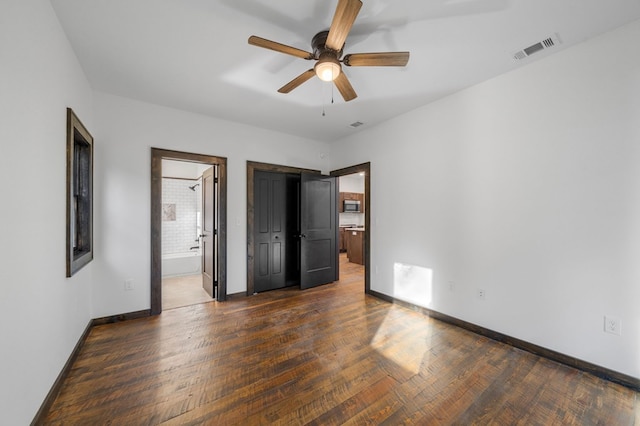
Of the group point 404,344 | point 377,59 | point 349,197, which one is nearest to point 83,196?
point 377,59

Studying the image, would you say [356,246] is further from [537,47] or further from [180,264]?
[537,47]

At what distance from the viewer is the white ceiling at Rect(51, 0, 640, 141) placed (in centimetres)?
175

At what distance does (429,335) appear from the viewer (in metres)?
2.70

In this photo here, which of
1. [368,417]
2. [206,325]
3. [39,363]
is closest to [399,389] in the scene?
[368,417]

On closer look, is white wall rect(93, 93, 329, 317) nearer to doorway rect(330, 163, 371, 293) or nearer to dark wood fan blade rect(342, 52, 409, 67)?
doorway rect(330, 163, 371, 293)

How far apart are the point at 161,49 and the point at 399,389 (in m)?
3.45

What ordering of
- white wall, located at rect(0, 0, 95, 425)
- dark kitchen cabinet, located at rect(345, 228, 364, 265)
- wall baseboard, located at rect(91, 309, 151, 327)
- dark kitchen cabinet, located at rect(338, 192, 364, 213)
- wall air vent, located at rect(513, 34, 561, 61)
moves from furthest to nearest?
1. dark kitchen cabinet, located at rect(338, 192, 364, 213)
2. dark kitchen cabinet, located at rect(345, 228, 364, 265)
3. wall baseboard, located at rect(91, 309, 151, 327)
4. wall air vent, located at rect(513, 34, 561, 61)
5. white wall, located at rect(0, 0, 95, 425)

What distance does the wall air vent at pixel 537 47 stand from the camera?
207cm

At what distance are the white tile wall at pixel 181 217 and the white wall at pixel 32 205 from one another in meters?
3.96

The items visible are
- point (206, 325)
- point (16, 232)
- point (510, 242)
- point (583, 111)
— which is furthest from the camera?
point (206, 325)

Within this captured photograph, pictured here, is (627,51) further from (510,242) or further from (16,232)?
(16,232)

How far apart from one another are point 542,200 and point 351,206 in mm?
6245

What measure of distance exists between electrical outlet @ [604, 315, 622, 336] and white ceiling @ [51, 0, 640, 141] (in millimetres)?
2320

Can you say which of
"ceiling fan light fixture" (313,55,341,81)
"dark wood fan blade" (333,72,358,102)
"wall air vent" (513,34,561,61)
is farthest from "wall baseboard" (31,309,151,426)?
"wall air vent" (513,34,561,61)
